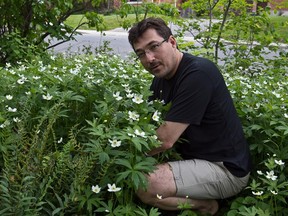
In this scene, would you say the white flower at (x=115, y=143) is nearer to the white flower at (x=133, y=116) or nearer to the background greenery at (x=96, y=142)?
the background greenery at (x=96, y=142)

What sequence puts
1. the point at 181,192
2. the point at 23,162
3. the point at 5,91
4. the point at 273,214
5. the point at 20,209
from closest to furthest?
the point at 20,209, the point at 23,162, the point at 273,214, the point at 181,192, the point at 5,91

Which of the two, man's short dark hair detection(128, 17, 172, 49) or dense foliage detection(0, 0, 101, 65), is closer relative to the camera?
man's short dark hair detection(128, 17, 172, 49)

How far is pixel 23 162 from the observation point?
7.43 feet

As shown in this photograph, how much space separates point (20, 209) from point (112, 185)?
1.57 feet

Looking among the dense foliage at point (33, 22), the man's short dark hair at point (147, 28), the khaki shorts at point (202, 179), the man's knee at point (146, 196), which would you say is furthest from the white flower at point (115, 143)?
the dense foliage at point (33, 22)

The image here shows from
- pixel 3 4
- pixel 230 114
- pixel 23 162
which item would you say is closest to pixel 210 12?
pixel 3 4

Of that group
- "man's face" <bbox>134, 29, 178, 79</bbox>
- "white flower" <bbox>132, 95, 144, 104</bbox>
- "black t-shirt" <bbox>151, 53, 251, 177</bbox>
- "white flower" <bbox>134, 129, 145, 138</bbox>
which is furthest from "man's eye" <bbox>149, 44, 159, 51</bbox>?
"white flower" <bbox>134, 129, 145, 138</bbox>

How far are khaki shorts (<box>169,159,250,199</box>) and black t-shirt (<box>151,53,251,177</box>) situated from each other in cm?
4

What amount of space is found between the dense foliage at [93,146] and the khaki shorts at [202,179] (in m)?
0.13

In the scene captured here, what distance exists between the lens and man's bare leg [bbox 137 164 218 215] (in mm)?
2686

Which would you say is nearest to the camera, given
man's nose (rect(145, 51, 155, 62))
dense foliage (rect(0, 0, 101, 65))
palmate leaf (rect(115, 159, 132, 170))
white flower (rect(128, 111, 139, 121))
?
palmate leaf (rect(115, 159, 132, 170))

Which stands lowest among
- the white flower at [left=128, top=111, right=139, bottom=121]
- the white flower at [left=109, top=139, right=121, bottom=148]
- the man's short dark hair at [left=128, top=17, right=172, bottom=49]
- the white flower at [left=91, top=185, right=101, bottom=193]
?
the white flower at [left=91, top=185, right=101, bottom=193]

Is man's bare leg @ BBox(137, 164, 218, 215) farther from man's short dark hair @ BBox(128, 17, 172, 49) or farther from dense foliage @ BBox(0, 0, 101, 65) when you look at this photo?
dense foliage @ BBox(0, 0, 101, 65)

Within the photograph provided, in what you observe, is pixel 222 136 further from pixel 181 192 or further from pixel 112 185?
pixel 112 185
